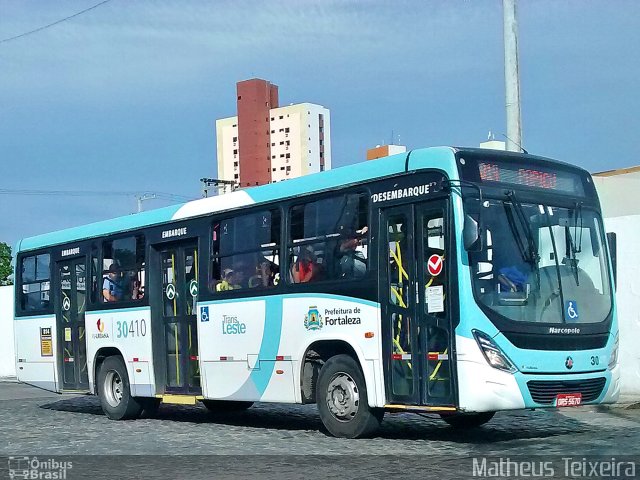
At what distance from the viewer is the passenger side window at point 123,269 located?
15.8 metres

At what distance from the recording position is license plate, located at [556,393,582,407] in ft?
34.0

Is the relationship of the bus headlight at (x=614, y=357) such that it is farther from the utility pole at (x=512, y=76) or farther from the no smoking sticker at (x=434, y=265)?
the utility pole at (x=512, y=76)

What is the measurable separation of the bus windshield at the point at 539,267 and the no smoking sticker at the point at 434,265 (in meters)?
0.42

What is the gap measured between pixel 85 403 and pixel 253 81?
68232 mm

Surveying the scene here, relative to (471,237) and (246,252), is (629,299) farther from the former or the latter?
(471,237)

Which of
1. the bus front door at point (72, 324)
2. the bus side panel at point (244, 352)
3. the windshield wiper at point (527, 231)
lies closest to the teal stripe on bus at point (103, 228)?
the bus front door at point (72, 324)

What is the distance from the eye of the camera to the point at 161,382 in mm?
15234

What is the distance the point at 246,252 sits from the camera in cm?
1341

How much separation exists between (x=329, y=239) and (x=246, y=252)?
1.84 metres

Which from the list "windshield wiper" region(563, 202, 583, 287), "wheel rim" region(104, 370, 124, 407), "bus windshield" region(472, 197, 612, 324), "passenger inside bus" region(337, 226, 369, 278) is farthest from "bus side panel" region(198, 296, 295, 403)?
"windshield wiper" region(563, 202, 583, 287)

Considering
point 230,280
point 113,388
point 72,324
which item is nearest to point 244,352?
point 230,280

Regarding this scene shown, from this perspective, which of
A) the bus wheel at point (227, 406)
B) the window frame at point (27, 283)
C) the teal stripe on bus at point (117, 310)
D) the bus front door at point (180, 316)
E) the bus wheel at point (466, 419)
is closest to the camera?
the bus wheel at point (466, 419)

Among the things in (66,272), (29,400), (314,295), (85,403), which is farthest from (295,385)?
(29,400)

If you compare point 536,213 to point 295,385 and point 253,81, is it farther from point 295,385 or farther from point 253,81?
point 253,81
